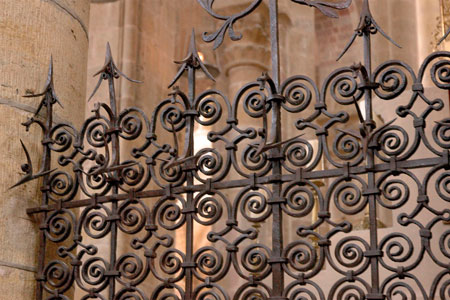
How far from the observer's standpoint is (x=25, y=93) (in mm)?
3668

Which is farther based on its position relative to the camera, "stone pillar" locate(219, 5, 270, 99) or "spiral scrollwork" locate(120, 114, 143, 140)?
"stone pillar" locate(219, 5, 270, 99)

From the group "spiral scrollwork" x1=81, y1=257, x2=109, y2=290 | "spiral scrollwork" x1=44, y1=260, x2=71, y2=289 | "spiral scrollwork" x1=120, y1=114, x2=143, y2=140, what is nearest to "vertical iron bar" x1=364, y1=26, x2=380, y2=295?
"spiral scrollwork" x1=120, y1=114, x2=143, y2=140

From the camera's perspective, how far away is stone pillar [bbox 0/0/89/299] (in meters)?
3.47

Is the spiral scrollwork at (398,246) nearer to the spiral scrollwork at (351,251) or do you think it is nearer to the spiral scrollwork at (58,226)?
the spiral scrollwork at (351,251)

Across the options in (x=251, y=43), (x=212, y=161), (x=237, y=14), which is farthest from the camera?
(x=251, y=43)

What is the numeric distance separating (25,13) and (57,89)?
373 mm

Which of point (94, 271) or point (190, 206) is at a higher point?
point (190, 206)

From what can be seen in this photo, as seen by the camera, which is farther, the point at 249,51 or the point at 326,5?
the point at 249,51

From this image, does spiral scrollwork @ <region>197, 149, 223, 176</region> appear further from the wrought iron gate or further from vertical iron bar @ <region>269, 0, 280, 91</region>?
vertical iron bar @ <region>269, 0, 280, 91</region>

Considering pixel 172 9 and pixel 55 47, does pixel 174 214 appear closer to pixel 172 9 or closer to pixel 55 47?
pixel 55 47

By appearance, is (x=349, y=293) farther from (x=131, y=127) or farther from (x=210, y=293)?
(x=131, y=127)

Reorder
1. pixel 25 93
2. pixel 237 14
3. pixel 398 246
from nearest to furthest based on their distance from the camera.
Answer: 1. pixel 398 246
2. pixel 237 14
3. pixel 25 93

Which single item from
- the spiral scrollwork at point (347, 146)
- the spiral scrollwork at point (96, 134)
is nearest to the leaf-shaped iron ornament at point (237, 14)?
the spiral scrollwork at point (347, 146)

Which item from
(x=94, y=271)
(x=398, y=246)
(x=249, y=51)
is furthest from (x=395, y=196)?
(x=249, y=51)
